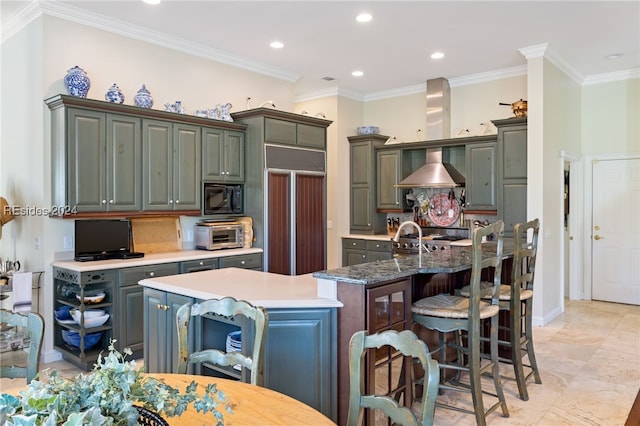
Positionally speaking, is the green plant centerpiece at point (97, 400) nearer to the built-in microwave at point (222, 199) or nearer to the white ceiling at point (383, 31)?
the white ceiling at point (383, 31)

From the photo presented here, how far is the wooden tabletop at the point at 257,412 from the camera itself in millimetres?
1452

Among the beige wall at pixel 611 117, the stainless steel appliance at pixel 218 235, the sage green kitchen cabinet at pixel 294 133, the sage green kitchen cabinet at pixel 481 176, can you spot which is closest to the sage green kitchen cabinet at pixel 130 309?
the stainless steel appliance at pixel 218 235

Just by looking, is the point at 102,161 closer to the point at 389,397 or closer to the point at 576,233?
the point at 389,397

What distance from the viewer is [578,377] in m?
3.79

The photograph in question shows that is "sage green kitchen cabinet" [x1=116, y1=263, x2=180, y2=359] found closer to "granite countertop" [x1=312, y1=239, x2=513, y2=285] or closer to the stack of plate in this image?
the stack of plate

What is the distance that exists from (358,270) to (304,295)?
347mm

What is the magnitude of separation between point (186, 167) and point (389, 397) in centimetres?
402

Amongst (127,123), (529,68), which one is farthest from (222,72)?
(529,68)

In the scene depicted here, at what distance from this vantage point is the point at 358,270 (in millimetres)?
2721

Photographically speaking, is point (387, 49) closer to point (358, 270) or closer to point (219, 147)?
point (219, 147)

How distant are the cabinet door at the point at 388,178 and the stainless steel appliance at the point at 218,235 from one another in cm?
258

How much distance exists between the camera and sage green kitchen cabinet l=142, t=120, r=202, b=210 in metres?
4.64

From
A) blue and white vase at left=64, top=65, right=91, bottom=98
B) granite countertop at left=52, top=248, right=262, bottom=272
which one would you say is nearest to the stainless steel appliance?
granite countertop at left=52, top=248, right=262, bottom=272

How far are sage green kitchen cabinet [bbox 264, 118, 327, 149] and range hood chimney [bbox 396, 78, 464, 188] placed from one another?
143 cm
